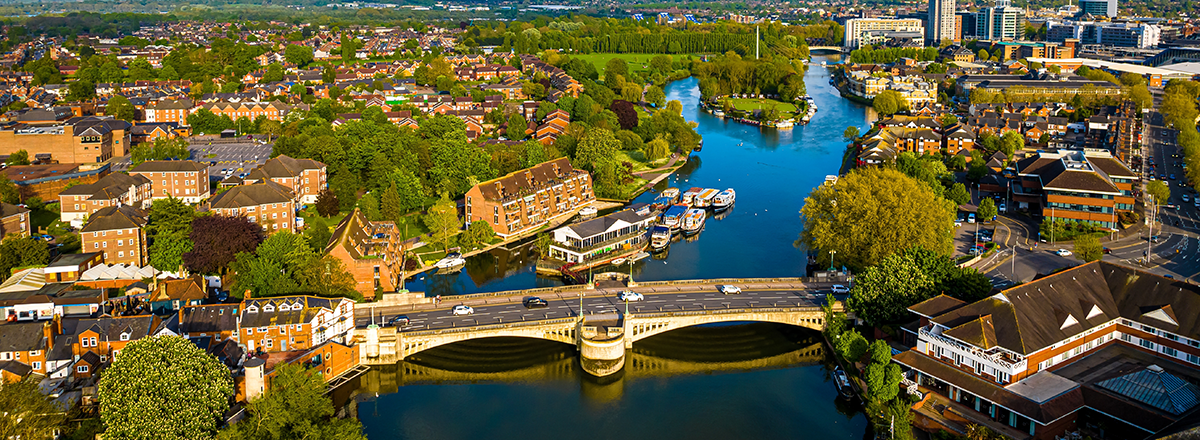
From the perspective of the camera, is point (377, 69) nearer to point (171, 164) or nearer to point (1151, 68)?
point (171, 164)

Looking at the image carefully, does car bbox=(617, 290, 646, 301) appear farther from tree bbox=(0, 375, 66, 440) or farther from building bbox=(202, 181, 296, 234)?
building bbox=(202, 181, 296, 234)

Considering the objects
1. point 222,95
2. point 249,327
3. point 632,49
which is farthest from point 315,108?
point 632,49

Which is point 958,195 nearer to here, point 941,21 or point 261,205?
point 261,205

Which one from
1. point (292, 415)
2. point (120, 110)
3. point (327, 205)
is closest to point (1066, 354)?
point (292, 415)

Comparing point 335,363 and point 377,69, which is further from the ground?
point 377,69

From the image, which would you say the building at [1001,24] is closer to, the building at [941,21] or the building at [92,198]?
the building at [941,21]

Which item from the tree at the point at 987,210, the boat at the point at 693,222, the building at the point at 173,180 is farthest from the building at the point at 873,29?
the building at the point at 173,180
